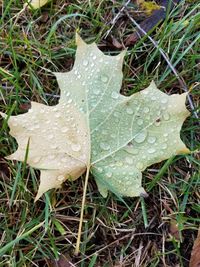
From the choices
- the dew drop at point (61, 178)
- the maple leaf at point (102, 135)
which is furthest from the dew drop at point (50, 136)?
the dew drop at point (61, 178)

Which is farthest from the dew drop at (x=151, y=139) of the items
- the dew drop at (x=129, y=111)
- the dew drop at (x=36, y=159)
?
the dew drop at (x=36, y=159)

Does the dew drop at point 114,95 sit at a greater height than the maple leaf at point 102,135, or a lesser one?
greater

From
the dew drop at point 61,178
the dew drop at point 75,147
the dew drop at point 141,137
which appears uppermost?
the dew drop at point 141,137

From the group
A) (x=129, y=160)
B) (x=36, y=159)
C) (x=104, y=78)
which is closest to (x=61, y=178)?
(x=36, y=159)

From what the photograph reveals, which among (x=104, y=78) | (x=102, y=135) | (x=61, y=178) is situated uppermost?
(x=104, y=78)

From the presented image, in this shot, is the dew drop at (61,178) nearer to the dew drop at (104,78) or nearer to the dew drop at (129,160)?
the dew drop at (129,160)

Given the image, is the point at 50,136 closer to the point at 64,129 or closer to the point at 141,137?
the point at 64,129

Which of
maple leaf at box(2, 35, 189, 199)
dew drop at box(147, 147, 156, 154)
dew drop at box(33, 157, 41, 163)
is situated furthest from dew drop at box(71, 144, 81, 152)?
dew drop at box(147, 147, 156, 154)

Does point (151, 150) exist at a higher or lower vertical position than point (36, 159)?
higher

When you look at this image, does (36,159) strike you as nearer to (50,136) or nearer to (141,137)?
(50,136)
